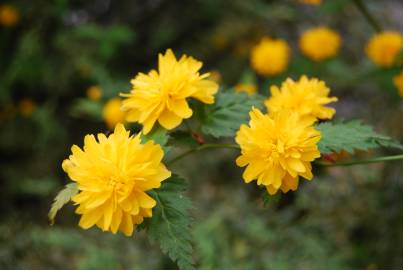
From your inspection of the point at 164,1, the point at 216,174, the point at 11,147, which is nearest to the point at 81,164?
the point at 216,174

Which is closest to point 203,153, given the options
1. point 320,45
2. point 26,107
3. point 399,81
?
point 320,45

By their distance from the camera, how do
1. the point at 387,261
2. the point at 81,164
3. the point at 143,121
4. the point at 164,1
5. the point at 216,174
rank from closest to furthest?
the point at 81,164
the point at 143,121
the point at 387,261
the point at 216,174
the point at 164,1

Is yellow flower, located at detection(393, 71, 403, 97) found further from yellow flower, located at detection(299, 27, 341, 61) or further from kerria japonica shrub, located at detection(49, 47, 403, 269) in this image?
kerria japonica shrub, located at detection(49, 47, 403, 269)

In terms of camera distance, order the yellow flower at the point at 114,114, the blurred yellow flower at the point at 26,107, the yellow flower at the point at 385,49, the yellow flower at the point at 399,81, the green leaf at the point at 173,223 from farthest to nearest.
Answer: the blurred yellow flower at the point at 26,107
the yellow flower at the point at 114,114
the yellow flower at the point at 385,49
the yellow flower at the point at 399,81
the green leaf at the point at 173,223

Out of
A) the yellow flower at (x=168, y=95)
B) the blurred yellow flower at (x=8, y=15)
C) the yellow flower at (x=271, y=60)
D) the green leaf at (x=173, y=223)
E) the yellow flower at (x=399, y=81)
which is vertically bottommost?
the blurred yellow flower at (x=8, y=15)

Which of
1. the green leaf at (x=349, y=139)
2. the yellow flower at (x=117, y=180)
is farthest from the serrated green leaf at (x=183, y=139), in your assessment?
the green leaf at (x=349, y=139)

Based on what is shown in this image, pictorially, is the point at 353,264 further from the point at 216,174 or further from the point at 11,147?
the point at 11,147

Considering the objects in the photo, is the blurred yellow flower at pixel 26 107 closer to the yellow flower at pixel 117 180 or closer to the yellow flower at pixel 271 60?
the yellow flower at pixel 271 60
